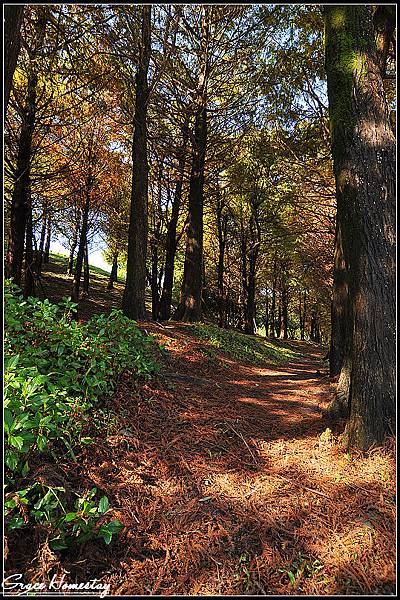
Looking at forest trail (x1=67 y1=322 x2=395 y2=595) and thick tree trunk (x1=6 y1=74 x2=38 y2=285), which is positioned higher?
thick tree trunk (x1=6 y1=74 x2=38 y2=285)

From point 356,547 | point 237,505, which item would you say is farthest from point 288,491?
point 356,547

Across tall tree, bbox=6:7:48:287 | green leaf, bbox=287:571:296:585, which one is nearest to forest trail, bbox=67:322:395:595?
green leaf, bbox=287:571:296:585

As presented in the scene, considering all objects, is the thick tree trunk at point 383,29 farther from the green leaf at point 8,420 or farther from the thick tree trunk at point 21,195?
the thick tree trunk at point 21,195

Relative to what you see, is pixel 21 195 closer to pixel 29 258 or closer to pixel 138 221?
pixel 29 258

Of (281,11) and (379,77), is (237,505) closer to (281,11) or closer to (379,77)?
(379,77)

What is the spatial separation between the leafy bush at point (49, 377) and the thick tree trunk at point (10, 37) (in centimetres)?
184

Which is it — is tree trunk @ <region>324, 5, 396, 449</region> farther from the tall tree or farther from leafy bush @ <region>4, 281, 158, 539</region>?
the tall tree

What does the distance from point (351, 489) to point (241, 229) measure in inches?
726

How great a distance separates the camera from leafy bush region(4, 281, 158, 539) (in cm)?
210

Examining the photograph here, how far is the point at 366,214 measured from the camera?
3098mm

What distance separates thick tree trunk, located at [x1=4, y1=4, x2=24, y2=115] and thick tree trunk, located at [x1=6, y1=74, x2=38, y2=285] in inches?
187

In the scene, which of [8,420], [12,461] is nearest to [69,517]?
[12,461]

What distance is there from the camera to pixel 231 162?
12.7m

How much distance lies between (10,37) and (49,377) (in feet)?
8.59
